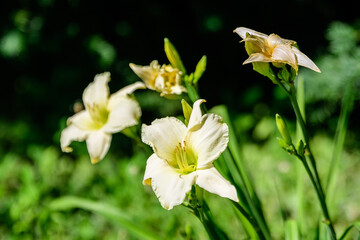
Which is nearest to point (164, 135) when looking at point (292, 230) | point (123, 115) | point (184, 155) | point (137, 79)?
point (184, 155)

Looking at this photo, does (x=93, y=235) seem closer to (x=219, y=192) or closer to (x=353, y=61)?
(x=219, y=192)

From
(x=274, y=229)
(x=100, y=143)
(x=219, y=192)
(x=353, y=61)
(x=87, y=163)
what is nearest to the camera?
(x=219, y=192)

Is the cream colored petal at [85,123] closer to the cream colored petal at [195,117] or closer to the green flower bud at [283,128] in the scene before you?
the cream colored petal at [195,117]

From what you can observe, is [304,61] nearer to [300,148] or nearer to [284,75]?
[284,75]

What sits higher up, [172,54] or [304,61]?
[304,61]

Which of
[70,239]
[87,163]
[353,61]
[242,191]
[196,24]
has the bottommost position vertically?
[87,163]

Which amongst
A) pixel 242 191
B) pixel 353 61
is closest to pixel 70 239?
pixel 242 191

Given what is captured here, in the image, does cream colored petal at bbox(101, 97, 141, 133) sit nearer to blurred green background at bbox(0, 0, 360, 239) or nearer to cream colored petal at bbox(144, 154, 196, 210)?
cream colored petal at bbox(144, 154, 196, 210)
